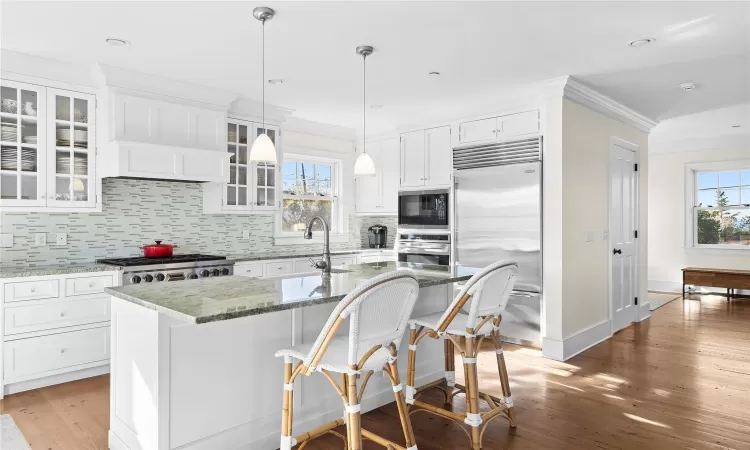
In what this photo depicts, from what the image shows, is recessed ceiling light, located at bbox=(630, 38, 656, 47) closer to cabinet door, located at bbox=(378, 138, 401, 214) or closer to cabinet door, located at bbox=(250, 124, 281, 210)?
cabinet door, located at bbox=(378, 138, 401, 214)

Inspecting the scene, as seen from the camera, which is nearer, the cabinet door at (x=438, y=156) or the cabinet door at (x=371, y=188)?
the cabinet door at (x=438, y=156)

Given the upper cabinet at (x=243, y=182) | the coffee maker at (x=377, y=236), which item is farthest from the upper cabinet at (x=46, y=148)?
the coffee maker at (x=377, y=236)

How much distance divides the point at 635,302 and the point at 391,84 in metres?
4.06

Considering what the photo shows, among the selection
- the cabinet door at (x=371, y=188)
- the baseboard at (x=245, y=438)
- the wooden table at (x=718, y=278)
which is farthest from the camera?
the wooden table at (x=718, y=278)

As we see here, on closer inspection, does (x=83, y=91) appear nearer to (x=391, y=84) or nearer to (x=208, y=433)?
(x=391, y=84)

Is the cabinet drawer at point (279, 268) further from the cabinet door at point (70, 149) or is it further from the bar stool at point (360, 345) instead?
the bar stool at point (360, 345)

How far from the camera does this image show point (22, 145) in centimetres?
362

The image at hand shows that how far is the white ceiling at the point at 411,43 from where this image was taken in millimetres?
2803

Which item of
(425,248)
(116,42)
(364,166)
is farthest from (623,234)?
(116,42)

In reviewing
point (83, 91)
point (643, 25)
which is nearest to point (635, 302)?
point (643, 25)

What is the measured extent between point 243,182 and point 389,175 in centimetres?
198

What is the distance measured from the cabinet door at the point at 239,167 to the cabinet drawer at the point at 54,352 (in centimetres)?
169

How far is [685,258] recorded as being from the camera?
785 cm

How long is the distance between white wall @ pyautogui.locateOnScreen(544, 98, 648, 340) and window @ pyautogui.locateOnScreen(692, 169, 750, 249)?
12.4 feet
